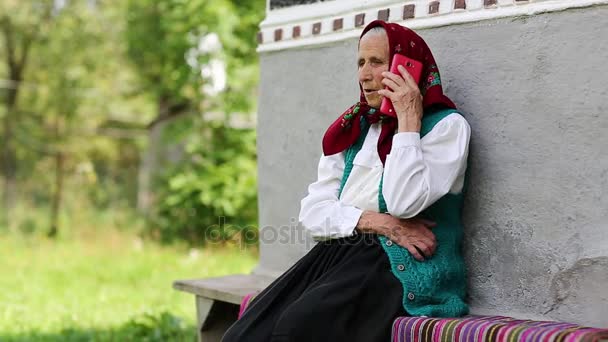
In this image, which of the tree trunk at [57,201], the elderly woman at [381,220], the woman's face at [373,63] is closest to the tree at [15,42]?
the tree trunk at [57,201]

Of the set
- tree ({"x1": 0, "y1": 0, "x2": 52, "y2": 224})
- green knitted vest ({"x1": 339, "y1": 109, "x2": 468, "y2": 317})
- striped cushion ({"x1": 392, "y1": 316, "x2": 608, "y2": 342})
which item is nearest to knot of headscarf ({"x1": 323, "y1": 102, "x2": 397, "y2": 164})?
green knitted vest ({"x1": 339, "y1": 109, "x2": 468, "y2": 317})

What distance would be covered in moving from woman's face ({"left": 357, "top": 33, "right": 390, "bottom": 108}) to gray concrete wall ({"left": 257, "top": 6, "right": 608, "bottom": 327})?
387mm

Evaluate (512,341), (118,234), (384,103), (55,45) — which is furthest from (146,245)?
(512,341)

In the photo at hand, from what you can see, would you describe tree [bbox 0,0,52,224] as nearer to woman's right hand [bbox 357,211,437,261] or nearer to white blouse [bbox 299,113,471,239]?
white blouse [bbox 299,113,471,239]

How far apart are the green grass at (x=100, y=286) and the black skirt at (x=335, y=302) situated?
6.85ft

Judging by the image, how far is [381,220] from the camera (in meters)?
3.17

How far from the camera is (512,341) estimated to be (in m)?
2.58

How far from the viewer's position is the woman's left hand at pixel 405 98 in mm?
3061

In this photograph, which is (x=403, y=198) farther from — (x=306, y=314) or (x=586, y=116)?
(x=586, y=116)

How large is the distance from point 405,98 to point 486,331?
0.99 meters

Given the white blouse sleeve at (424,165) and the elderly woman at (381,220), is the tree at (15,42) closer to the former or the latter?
the elderly woman at (381,220)

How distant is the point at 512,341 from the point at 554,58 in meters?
→ 1.16

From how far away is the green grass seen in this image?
538 centimetres

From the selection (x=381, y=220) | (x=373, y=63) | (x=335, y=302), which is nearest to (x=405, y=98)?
(x=373, y=63)
